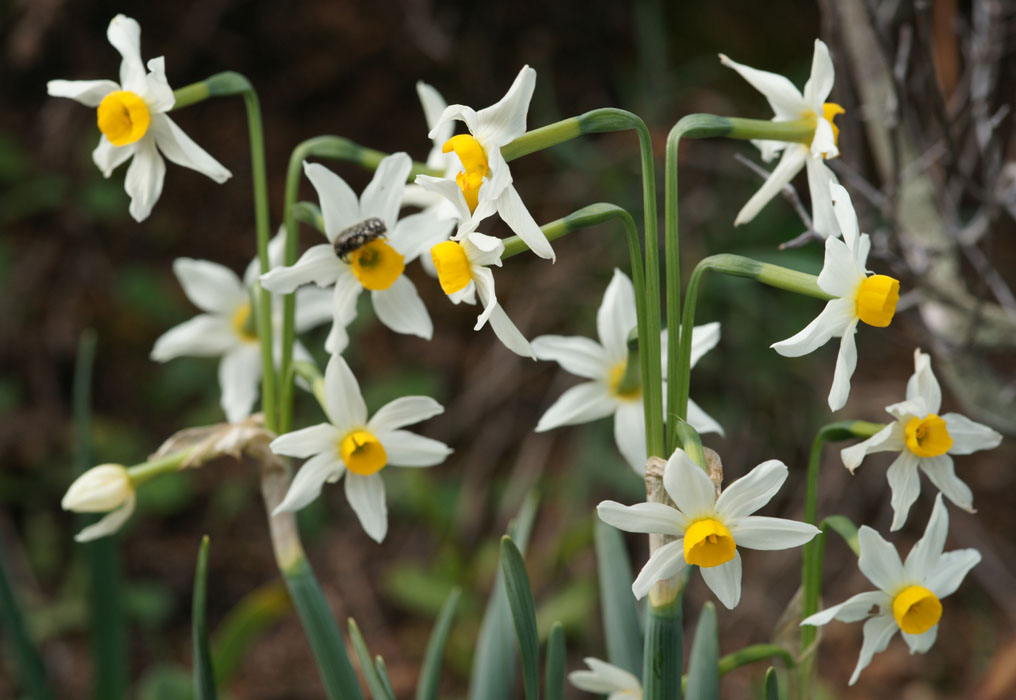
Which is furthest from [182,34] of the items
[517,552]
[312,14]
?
[517,552]

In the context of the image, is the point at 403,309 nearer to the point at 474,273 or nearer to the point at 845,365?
the point at 474,273

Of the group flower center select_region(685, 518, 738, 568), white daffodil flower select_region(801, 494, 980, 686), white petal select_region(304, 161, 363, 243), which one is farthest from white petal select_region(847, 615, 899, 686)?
white petal select_region(304, 161, 363, 243)

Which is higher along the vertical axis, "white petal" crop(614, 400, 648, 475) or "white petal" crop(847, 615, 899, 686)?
"white petal" crop(614, 400, 648, 475)

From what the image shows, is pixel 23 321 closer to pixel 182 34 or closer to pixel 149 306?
pixel 149 306

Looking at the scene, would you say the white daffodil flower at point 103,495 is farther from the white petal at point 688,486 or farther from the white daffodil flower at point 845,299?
the white daffodil flower at point 845,299

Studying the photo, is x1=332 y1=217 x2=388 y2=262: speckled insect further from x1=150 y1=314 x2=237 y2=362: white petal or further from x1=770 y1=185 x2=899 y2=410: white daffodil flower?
x1=770 y1=185 x2=899 y2=410: white daffodil flower

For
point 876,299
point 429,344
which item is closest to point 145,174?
point 876,299
